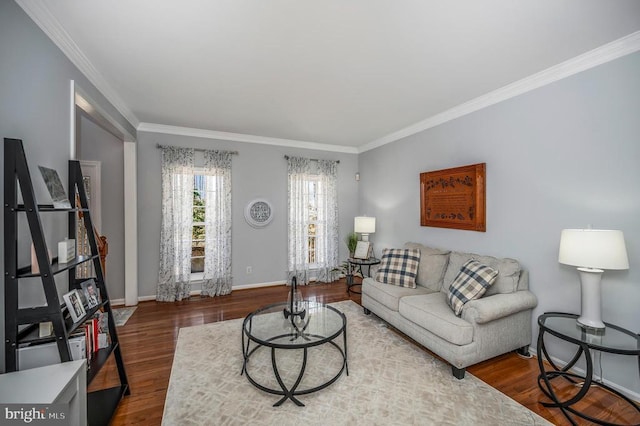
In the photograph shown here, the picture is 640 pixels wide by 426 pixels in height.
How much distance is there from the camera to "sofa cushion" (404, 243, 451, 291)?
3361 mm

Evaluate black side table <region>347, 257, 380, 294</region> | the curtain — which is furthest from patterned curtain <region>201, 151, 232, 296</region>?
black side table <region>347, 257, 380, 294</region>

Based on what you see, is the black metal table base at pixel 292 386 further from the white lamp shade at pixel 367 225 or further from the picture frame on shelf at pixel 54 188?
the white lamp shade at pixel 367 225

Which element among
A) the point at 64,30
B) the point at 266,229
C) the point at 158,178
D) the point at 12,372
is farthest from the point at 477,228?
the point at 158,178

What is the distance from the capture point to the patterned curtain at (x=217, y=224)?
4461 mm

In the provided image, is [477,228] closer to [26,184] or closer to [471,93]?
[471,93]

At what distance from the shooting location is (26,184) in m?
1.46

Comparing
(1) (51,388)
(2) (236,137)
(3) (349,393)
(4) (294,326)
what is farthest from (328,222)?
(1) (51,388)

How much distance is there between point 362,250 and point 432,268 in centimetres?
156

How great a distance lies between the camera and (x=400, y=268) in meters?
3.47

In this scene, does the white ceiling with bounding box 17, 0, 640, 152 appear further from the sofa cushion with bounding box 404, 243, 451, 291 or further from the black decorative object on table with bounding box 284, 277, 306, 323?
the black decorative object on table with bounding box 284, 277, 306, 323

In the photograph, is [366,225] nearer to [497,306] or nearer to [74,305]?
[497,306]

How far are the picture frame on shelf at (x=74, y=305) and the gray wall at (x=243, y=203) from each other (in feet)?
8.52

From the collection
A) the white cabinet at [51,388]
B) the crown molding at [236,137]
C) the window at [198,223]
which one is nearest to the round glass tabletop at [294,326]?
the white cabinet at [51,388]

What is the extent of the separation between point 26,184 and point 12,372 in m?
0.99
